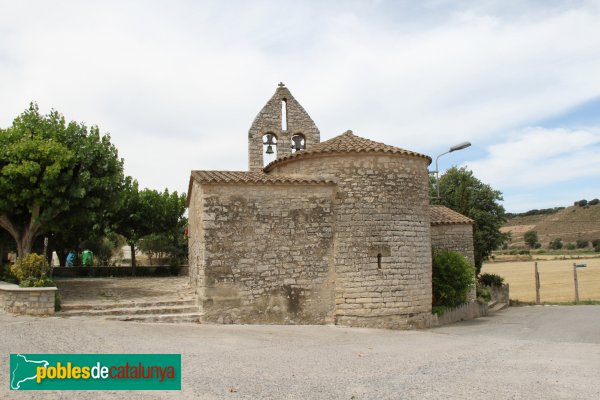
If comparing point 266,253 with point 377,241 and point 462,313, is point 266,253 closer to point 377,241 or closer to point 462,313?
point 377,241

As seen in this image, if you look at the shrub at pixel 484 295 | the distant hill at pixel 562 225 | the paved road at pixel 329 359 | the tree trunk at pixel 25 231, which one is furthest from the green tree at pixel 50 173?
the distant hill at pixel 562 225

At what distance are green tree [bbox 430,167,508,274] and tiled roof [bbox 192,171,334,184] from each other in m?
14.6

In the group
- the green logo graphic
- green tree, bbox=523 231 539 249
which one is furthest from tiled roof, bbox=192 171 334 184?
green tree, bbox=523 231 539 249

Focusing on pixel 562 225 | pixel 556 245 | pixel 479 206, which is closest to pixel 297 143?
pixel 479 206

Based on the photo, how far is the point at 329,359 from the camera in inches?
310

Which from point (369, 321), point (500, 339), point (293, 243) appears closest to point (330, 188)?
point (293, 243)

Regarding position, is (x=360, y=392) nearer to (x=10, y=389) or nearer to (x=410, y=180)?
(x=10, y=389)

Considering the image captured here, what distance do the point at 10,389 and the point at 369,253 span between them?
329 inches

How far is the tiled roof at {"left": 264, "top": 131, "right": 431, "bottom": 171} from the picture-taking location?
12.2 metres

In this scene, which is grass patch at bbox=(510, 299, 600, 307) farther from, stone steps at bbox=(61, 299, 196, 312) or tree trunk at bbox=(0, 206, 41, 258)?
tree trunk at bbox=(0, 206, 41, 258)

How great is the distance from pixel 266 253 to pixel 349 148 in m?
3.45

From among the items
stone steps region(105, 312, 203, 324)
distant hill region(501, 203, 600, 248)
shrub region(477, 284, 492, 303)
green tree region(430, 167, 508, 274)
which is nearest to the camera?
stone steps region(105, 312, 203, 324)

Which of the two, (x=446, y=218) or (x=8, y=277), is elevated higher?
(x=446, y=218)

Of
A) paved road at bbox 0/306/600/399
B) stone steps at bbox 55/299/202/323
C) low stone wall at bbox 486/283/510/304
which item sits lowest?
low stone wall at bbox 486/283/510/304
